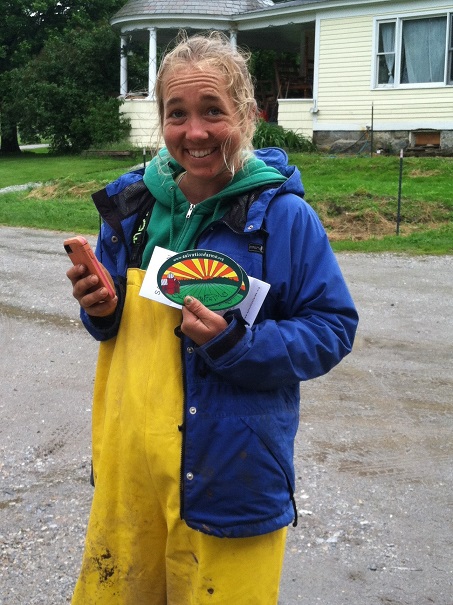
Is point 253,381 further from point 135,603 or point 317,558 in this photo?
point 317,558

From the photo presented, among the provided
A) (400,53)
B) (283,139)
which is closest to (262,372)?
(283,139)

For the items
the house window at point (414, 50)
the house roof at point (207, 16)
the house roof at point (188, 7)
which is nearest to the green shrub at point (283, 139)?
the house window at point (414, 50)

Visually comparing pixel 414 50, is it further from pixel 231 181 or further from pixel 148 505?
pixel 148 505

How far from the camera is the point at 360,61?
21281mm

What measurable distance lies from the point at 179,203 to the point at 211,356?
49 cm

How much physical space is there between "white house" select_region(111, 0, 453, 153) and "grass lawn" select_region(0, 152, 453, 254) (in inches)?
76.8

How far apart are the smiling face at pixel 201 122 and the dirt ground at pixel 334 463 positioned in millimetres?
1970

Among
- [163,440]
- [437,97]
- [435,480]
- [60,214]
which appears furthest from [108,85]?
[163,440]

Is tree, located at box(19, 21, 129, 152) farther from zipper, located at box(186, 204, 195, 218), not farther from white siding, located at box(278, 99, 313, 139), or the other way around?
zipper, located at box(186, 204, 195, 218)

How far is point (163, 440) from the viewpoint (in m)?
2.13

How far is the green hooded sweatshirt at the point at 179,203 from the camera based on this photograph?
7.09 ft

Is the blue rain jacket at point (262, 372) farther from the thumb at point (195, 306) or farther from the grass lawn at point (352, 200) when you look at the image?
the grass lawn at point (352, 200)

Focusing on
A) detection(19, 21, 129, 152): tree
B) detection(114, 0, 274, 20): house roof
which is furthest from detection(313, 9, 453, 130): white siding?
detection(19, 21, 129, 152): tree

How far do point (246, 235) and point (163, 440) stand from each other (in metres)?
0.57
